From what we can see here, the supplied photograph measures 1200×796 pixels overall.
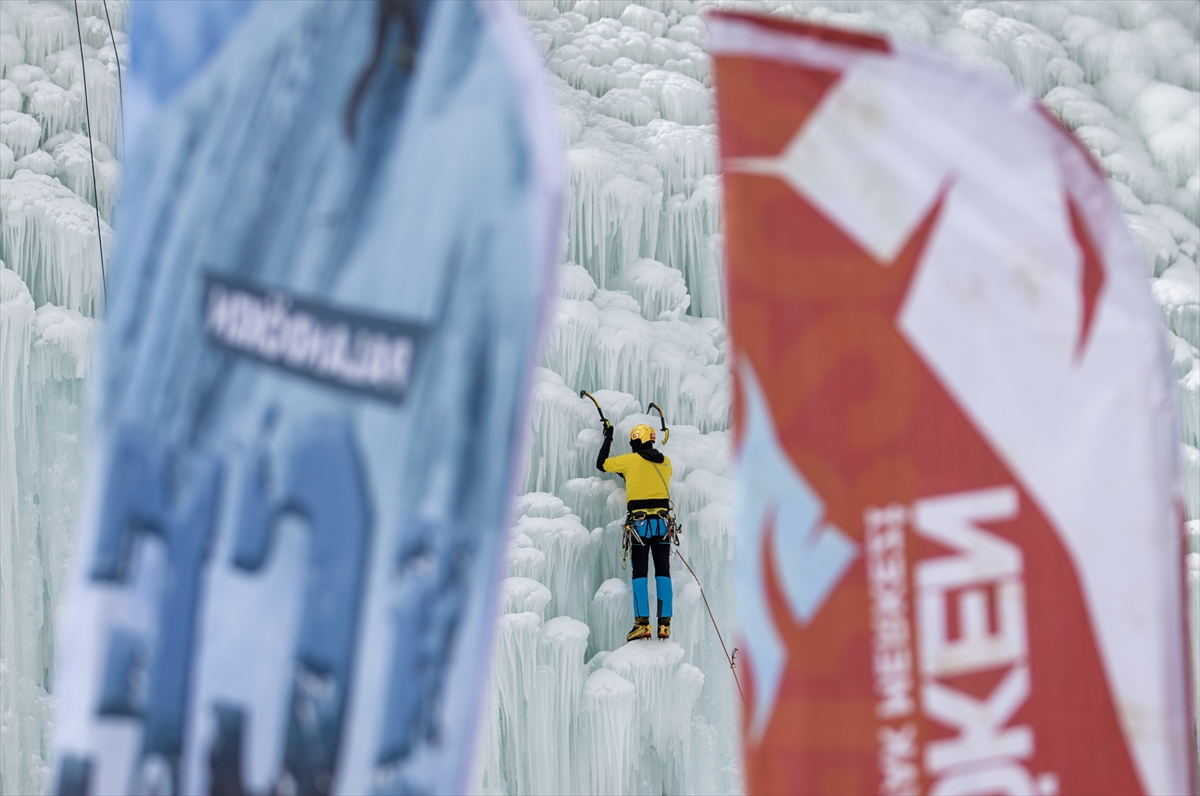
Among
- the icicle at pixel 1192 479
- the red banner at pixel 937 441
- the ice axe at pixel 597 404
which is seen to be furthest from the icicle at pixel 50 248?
the icicle at pixel 1192 479

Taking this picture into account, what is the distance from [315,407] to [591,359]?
379 cm

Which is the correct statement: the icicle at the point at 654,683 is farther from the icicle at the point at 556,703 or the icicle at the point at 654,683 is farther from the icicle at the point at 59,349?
the icicle at the point at 59,349

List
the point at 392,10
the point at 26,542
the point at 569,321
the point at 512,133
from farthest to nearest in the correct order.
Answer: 1. the point at 569,321
2. the point at 26,542
3. the point at 392,10
4. the point at 512,133

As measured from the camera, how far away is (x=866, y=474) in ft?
6.91

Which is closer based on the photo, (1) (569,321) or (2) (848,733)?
(2) (848,733)

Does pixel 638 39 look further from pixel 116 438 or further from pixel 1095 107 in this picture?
pixel 116 438

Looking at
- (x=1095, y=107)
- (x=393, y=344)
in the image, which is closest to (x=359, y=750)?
(x=393, y=344)

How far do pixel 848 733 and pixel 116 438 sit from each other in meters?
1.35

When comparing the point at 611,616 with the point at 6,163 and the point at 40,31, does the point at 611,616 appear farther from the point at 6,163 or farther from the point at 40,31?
the point at 40,31

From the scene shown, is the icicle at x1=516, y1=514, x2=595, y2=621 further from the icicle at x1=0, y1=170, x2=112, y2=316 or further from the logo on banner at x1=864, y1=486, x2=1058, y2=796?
the logo on banner at x1=864, y1=486, x2=1058, y2=796

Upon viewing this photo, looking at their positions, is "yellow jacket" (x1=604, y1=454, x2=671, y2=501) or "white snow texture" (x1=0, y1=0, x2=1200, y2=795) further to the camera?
"yellow jacket" (x1=604, y1=454, x2=671, y2=501)

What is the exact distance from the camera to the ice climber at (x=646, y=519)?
17.1 ft

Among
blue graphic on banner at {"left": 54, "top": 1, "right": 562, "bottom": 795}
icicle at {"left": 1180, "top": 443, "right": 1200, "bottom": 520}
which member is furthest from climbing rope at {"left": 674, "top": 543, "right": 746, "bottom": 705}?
blue graphic on banner at {"left": 54, "top": 1, "right": 562, "bottom": 795}

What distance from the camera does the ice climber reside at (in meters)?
5.21
